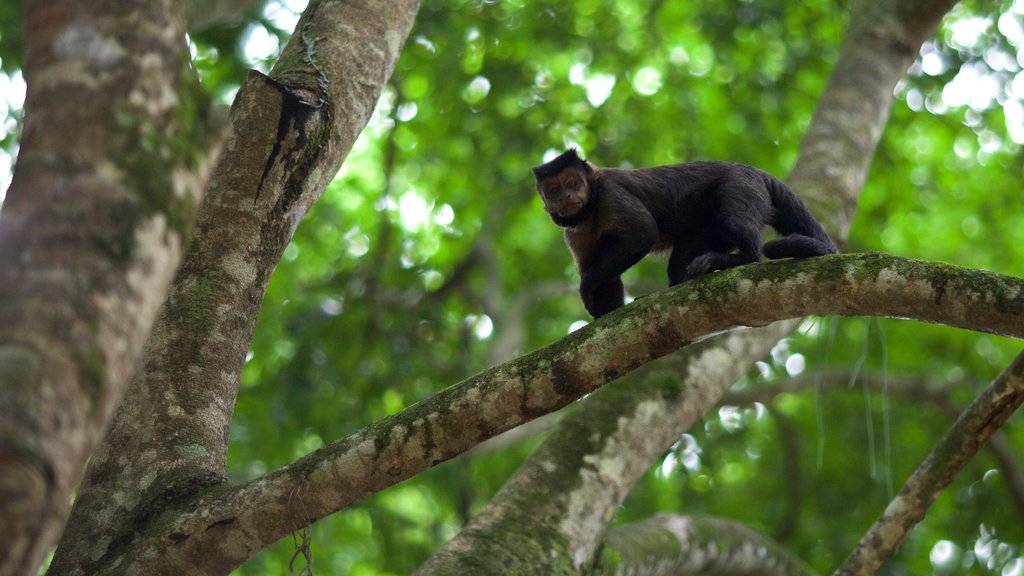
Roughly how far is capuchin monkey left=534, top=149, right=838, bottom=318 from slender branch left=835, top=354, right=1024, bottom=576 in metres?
1.15

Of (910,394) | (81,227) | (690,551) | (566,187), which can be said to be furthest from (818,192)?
(81,227)

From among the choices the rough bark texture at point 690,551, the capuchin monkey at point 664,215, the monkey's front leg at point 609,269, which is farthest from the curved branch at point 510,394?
the rough bark texture at point 690,551

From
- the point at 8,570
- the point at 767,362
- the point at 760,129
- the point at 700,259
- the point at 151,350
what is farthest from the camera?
the point at 760,129

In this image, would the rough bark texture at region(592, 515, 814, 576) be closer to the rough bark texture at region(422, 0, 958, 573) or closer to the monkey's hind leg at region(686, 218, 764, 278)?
the rough bark texture at region(422, 0, 958, 573)

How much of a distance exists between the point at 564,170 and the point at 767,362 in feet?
12.8

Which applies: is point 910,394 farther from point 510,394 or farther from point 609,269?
point 510,394

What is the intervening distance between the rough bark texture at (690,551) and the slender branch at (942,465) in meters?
1.27

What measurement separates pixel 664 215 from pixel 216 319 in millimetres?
2659

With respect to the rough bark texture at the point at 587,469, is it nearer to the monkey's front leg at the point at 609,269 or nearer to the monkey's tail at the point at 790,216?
the monkey's front leg at the point at 609,269

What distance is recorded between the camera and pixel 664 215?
18.1 feet

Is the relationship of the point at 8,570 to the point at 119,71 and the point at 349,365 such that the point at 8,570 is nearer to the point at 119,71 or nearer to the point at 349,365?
the point at 119,71

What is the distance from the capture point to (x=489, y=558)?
4.37 metres

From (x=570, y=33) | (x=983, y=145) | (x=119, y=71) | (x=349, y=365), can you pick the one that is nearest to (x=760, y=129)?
(x=570, y=33)

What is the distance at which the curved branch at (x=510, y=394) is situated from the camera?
3.26 metres
